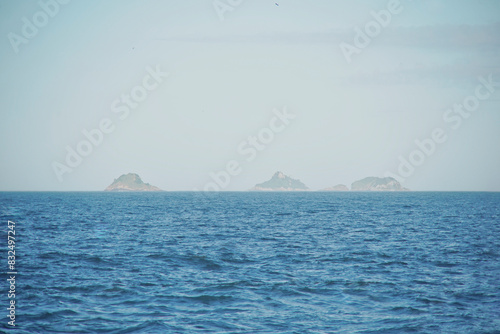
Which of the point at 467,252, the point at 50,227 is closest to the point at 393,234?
the point at 467,252

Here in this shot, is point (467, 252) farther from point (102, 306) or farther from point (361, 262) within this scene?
point (102, 306)

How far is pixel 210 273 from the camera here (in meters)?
25.5

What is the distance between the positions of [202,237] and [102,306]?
22899 mm

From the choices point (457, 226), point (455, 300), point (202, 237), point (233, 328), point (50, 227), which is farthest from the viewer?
point (457, 226)

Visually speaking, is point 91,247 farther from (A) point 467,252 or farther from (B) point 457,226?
(B) point 457,226

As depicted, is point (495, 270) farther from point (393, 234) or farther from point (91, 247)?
point (91, 247)

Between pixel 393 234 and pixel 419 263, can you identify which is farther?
pixel 393 234

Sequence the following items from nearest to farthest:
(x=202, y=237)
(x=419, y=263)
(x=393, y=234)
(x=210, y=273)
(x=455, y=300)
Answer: (x=455, y=300) < (x=210, y=273) < (x=419, y=263) < (x=202, y=237) < (x=393, y=234)

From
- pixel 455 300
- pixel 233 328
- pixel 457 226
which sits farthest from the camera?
pixel 457 226

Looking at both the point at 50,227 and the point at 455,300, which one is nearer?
the point at 455,300

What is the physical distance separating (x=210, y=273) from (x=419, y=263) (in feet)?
46.3

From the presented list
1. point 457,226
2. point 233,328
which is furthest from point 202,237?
point 457,226

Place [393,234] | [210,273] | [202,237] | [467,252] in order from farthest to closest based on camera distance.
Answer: [393,234], [202,237], [467,252], [210,273]

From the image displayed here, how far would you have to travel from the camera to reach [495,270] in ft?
88.6
